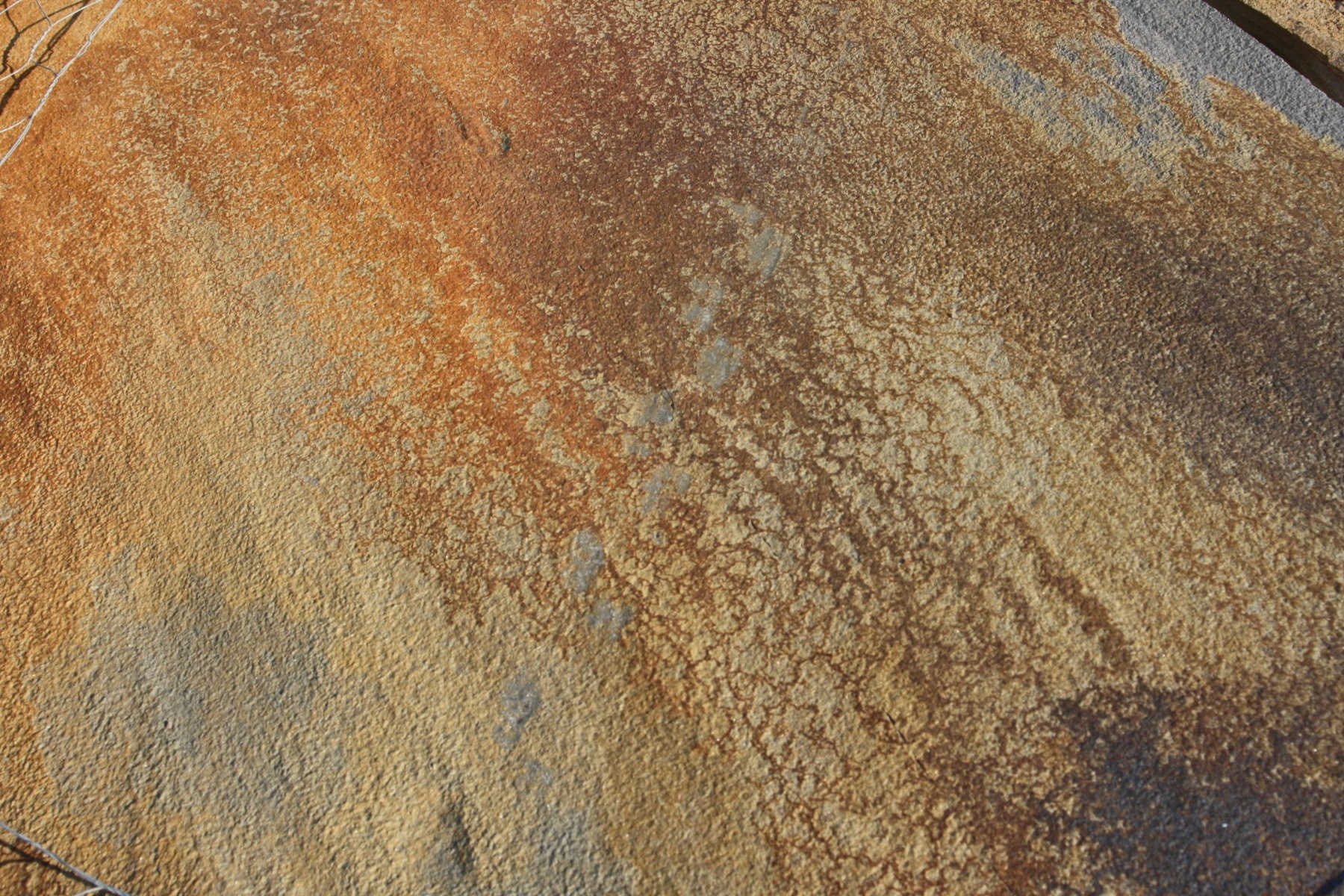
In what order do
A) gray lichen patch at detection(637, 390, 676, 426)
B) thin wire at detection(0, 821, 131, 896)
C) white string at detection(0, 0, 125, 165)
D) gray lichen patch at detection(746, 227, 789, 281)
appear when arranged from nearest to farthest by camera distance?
thin wire at detection(0, 821, 131, 896), gray lichen patch at detection(637, 390, 676, 426), gray lichen patch at detection(746, 227, 789, 281), white string at detection(0, 0, 125, 165)

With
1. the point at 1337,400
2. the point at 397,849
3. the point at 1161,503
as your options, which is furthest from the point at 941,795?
the point at 1337,400

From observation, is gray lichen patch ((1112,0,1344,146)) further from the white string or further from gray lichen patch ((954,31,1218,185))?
the white string

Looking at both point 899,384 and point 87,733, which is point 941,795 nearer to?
point 899,384

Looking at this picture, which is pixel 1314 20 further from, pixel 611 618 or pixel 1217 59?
pixel 611 618

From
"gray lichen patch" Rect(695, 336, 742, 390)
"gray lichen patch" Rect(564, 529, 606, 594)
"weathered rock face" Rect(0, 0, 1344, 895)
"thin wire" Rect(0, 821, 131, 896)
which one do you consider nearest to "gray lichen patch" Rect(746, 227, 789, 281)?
"weathered rock face" Rect(0, 0, 1344, 895)

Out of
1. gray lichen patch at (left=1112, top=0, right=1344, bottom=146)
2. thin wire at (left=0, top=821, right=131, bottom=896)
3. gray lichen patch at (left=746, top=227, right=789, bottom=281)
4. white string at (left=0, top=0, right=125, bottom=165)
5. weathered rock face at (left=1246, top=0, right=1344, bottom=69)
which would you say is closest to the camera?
thin wire at (left=0, top=821, right=131, bottom=896)

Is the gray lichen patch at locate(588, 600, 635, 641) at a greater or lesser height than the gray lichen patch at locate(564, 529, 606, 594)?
lesser

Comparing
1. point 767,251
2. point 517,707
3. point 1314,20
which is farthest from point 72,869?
point 1314,20

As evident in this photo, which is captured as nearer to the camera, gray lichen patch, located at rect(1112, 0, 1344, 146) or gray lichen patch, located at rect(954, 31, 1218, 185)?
gray lichen patch, located at rect(954, 31, 1218, 185)
